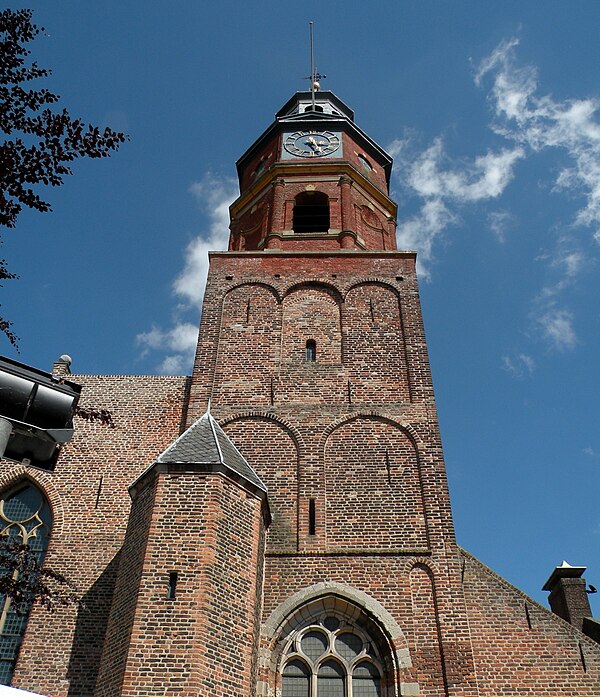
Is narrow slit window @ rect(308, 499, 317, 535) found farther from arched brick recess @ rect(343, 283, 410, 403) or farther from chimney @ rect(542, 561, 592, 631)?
chimney @ rect(542, 561, 592, 631)

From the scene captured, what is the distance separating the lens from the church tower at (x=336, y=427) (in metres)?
10.3

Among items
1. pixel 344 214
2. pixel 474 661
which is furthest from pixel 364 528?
pixel 344 214

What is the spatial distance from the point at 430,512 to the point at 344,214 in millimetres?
9121

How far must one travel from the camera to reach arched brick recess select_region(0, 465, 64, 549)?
12.4 meters

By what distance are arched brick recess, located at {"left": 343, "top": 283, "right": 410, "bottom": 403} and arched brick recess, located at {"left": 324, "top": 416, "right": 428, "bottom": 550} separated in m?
0.79

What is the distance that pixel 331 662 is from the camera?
10.2 meters

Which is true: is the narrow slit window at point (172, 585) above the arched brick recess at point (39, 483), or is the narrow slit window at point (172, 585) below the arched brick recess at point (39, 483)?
below

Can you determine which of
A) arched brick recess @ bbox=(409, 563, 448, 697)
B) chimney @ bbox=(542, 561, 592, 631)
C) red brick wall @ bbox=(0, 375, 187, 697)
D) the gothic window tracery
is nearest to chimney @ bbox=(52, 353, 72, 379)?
red brick wall @ bbox=(0, 375, 187, 697)

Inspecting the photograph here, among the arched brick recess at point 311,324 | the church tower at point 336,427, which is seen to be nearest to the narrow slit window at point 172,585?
the church tower at point 336,427

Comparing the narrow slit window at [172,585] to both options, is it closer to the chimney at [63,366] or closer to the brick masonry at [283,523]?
the brick masonry at [283,523]

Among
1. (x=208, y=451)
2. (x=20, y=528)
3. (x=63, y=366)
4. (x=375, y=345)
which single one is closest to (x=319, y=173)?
(x=375, y=345)

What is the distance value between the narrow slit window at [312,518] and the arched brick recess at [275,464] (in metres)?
0.22

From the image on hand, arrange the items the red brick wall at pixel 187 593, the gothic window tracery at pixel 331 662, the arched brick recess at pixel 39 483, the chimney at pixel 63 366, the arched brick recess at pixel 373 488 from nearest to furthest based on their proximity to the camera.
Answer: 1. the red brick wall at pixel 187 593
2. the gothic window tracery at pixel 331 662
3. the arched brick recess at pixel 373 488
4. the arched brick recess at pixel 39 483
5. the chimney at pixel 63 366

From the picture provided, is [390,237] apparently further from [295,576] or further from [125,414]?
[295,576]
